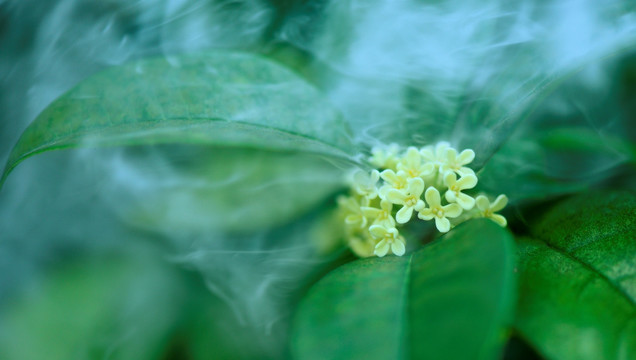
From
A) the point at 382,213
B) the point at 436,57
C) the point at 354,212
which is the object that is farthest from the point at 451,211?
the point at 436,57

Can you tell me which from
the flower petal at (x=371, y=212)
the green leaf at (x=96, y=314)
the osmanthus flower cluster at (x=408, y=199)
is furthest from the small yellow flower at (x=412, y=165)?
the green leaf at (x=96, y=314)

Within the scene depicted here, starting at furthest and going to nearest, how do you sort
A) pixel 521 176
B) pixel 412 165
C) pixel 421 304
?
pixel 521 176
pixel 412 165
pixel 421 304

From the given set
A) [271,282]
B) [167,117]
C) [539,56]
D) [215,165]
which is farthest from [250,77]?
[539,56]

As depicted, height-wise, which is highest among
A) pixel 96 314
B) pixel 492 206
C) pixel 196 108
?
pixel 196 108

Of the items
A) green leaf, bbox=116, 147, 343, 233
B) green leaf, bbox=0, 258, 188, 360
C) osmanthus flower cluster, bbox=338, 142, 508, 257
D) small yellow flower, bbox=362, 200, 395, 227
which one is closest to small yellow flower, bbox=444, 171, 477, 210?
osmanthus flower cluster, bbox=338, 142, 508, 257

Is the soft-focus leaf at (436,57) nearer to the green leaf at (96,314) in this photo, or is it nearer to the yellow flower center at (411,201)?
the yellow flower center at (411,201)

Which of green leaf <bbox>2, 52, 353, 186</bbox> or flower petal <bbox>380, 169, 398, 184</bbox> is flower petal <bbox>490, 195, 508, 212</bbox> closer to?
flower petal <bbox>380, 169, 398, 184</bbox>

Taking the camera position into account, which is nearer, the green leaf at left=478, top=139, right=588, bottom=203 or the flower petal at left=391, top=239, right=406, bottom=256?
the flower petal at left=391, top=239, right=406, bottom=256

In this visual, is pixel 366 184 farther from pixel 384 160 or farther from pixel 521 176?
pixel 521 176
